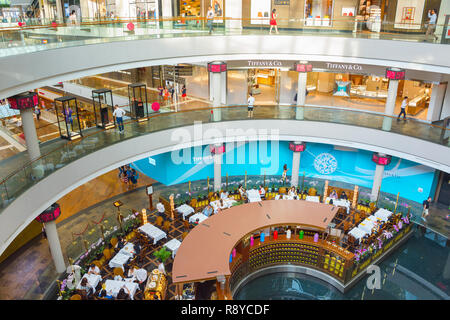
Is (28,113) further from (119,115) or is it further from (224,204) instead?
(224,204)

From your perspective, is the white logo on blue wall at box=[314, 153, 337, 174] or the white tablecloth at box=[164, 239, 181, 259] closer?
the white tablecloth at box=[164, 239, 181, 259]

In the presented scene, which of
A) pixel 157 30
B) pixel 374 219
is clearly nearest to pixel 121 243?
pixel 157 30

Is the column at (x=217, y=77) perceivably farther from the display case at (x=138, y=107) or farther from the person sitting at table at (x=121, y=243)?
the person sitting at table at (x=121, y=243)

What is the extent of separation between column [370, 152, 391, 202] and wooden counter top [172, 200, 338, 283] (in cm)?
536

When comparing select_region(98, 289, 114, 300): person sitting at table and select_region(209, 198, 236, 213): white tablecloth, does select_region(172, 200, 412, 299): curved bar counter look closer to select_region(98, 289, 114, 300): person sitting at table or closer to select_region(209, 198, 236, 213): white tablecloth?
select_region(98, 289, 114, 300): person sitting at table

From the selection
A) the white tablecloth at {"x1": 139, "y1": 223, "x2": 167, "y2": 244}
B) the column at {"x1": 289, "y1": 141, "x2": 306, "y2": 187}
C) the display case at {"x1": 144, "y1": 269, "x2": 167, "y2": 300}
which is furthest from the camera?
the column at {"x1": 289, "y1": 141, "x2": 306, "y2": 187}

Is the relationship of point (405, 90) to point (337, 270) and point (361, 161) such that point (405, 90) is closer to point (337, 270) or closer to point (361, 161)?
point (361, 161)

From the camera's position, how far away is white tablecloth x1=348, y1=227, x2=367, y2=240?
16.3 m

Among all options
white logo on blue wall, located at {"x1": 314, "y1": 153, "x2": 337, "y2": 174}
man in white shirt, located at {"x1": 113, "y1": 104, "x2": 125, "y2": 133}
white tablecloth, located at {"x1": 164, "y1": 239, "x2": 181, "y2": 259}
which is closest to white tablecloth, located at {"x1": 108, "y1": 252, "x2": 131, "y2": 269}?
white tablecloth, located at {"x1": 164, "y1": 239, "x2": 181, "y2": 259}

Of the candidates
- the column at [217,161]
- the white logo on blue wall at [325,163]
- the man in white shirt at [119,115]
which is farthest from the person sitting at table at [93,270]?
the white logo on blue wall at [325,163]

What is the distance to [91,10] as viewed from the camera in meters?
29.5

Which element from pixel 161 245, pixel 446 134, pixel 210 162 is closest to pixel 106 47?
pixel 161 245

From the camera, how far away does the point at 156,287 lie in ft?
43.3

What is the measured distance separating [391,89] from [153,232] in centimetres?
1282
